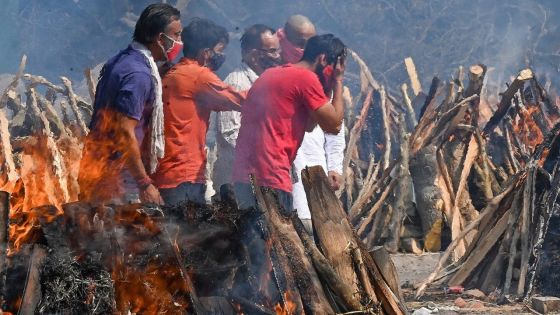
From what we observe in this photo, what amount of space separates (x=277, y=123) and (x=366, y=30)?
1445cm

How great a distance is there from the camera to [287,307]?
4.01 meters

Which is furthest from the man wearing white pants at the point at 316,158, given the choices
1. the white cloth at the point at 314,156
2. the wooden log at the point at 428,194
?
the wooden log at the point at 428,194

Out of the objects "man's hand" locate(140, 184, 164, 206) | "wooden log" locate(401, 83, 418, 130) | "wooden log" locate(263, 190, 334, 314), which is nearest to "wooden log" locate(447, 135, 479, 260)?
"wooden log" locate(401, 83, 418, 130)

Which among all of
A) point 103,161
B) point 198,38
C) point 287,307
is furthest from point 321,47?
point 287,307

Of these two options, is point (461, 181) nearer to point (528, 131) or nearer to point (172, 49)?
point (528, 131)

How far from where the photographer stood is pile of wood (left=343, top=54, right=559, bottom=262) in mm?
8711

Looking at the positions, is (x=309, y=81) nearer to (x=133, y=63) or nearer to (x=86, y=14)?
(x=133, y=63)

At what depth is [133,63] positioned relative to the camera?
486 cm

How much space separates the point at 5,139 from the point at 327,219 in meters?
3.58

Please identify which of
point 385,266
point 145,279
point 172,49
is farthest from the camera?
point 172,49

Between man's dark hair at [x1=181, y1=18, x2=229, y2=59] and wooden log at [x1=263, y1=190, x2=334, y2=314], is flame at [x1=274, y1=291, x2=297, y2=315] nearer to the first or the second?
wooden log at [x1=263, y1=190, x2=334, y2=314]

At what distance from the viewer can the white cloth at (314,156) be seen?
660 centimetres

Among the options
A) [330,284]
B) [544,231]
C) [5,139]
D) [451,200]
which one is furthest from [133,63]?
[451,200]

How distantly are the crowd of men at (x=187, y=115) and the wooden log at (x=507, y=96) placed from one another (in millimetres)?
3319
